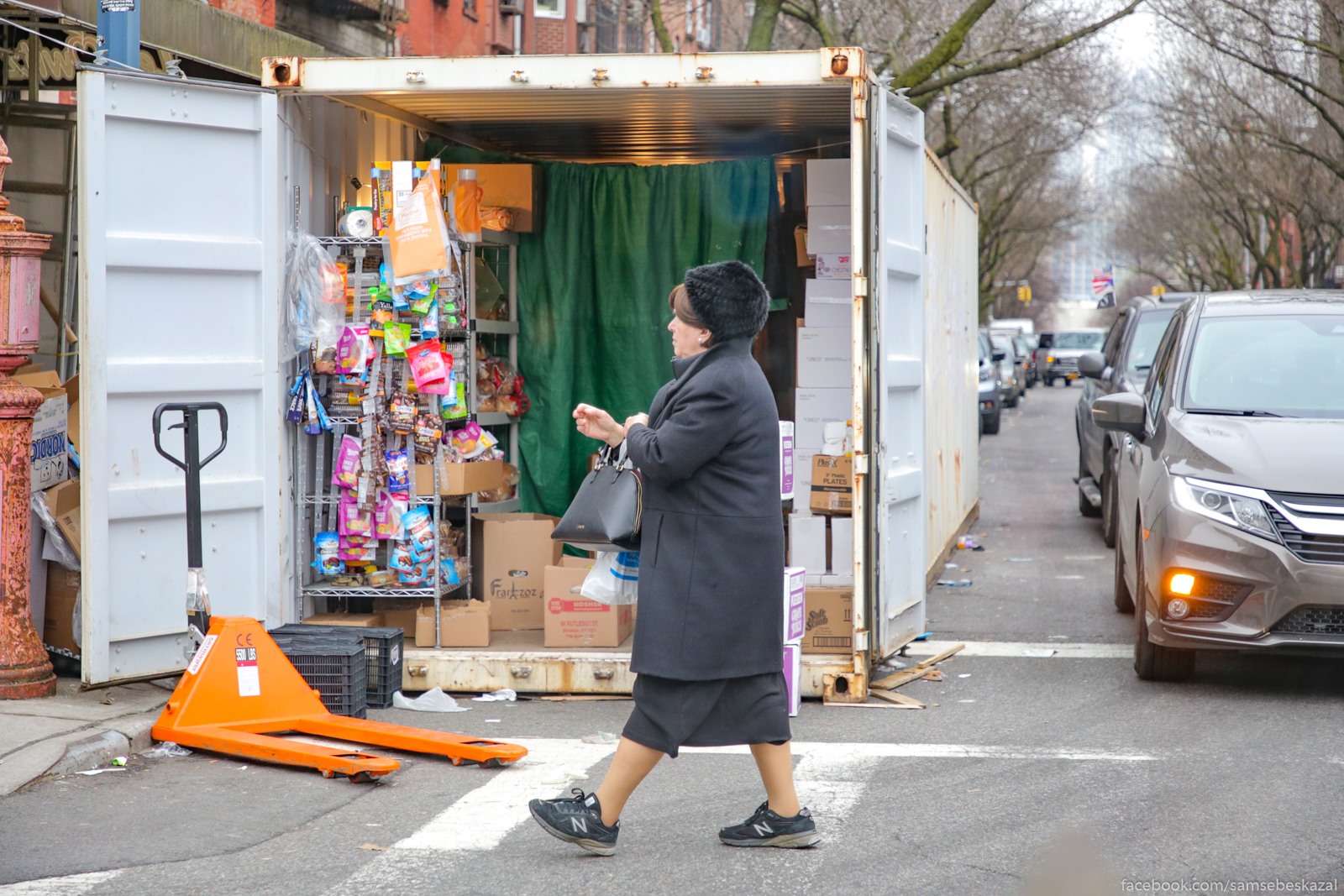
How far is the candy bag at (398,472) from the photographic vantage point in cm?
769

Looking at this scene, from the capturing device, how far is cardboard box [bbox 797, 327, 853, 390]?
8.51 metres

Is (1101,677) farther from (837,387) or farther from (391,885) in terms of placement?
(391,885)

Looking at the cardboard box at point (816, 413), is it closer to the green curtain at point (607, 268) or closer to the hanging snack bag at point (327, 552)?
the green curtain at point (607, 268)

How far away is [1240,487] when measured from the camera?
22.4 feet

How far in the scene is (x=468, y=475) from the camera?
315 inches

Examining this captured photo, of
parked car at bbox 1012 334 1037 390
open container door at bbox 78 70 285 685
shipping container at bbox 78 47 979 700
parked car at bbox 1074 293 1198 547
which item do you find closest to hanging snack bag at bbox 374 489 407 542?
shipping container at bbox 78 47 979 700

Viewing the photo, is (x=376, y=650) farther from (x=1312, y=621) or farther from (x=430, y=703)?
(x=1312, y=621)

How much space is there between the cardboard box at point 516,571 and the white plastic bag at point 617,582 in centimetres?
321

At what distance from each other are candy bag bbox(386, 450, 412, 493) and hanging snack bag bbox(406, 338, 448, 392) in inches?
15.5

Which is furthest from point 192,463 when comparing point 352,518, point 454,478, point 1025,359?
point 1025,359

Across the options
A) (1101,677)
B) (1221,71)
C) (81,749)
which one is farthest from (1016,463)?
(81,749)

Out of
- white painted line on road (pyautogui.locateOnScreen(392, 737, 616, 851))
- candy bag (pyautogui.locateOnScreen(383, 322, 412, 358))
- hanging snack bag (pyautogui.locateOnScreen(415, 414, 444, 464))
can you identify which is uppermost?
candy bag (pyautogui.locateOnScreen(383, 322, 412, 358))

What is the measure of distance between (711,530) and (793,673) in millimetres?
2369

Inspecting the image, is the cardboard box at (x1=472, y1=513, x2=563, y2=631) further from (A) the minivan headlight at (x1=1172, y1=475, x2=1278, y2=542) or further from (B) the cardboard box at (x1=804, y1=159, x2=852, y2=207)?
(A) the minivan headlight at (x1=1172, y1=475, x2=1278, y2=542)
